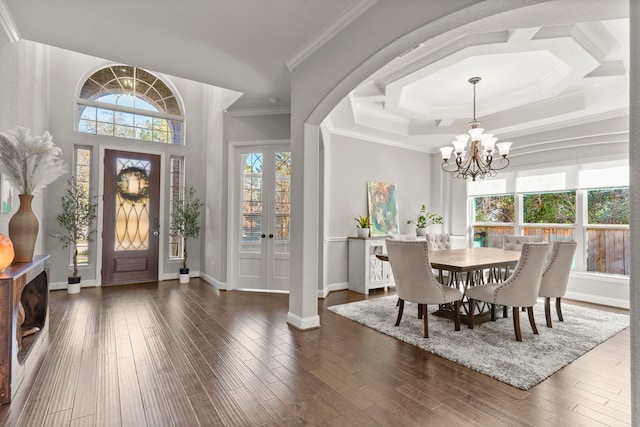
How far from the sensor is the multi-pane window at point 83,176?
5.37m

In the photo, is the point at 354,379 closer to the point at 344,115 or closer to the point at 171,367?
the point at 171,367

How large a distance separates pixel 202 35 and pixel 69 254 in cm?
437

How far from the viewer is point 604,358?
9.28ft

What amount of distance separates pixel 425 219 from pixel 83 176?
249 inches

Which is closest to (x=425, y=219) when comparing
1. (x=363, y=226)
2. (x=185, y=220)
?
(x=363, y=226)

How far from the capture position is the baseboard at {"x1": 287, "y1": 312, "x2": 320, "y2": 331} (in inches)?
136

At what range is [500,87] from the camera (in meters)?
4.43

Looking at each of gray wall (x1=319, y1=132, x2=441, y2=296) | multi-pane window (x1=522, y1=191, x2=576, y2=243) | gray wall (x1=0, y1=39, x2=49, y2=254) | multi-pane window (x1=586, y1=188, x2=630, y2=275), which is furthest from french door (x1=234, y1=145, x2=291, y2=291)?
multi-pane window (x1=586, y1=188, x2=630, y2=275)

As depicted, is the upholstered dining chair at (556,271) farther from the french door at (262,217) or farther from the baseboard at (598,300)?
the french door at (262,217)

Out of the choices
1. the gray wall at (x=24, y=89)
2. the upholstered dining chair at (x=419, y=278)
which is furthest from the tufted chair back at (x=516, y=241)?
the gray wall at (x=24, y=89)

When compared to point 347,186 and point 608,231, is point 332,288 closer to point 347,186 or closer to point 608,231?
point 347,186

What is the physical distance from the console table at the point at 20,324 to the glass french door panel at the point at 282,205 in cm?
287

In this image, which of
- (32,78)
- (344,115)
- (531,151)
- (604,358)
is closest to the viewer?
(604,358)

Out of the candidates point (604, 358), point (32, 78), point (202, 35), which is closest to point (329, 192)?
point (202, 35)
